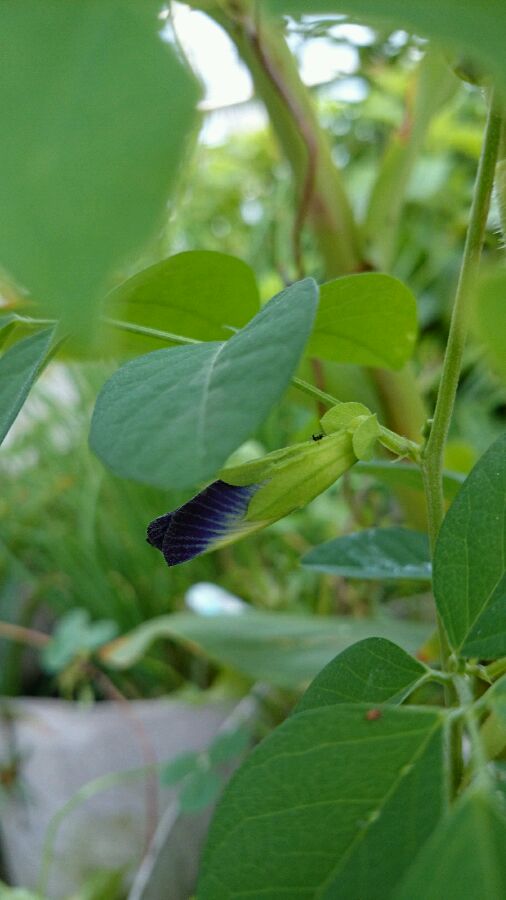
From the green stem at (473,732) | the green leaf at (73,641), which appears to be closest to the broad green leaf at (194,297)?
the green stem at (473,732)

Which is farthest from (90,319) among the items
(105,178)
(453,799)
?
(453,799)

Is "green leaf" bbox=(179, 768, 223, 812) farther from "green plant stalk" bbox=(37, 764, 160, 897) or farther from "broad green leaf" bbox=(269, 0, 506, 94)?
"broad green leaf" bbox=(269, 0, 506, 94)

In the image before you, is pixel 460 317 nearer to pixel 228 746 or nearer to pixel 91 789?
pixel 228 746

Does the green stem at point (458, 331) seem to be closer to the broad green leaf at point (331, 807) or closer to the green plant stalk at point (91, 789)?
the broad green leaf at point (331, 807)

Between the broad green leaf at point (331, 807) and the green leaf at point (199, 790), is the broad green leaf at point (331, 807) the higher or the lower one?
the higher one

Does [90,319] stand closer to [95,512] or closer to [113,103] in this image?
[113,103]

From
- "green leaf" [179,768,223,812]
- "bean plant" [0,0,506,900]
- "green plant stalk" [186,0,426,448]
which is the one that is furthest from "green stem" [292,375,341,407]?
"green leaf" [179,768,223,812]
